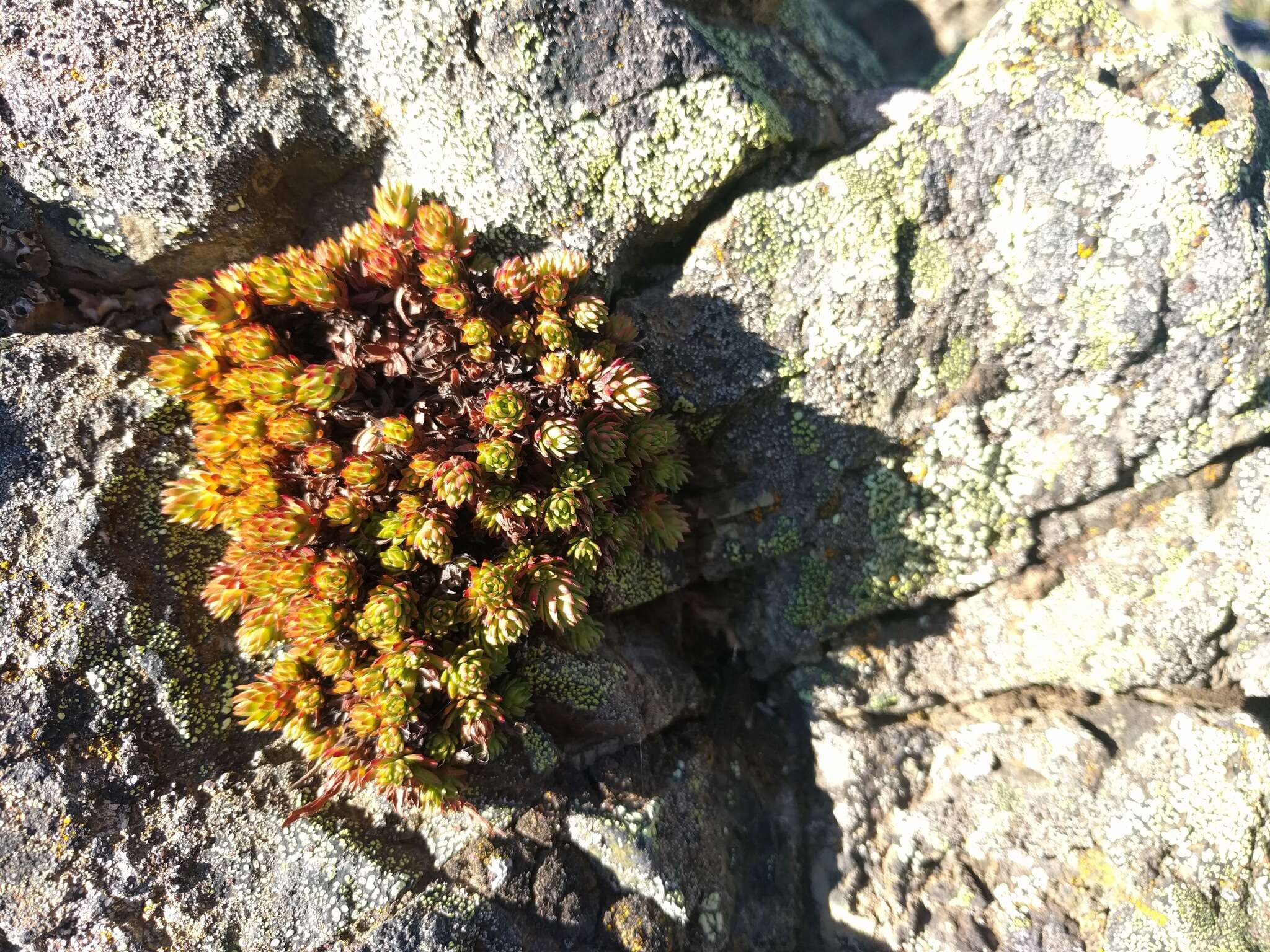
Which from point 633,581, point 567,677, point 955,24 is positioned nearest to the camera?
point 567,677

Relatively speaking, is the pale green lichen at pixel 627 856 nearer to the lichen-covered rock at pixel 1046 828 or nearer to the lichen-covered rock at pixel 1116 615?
the lichen-covered rock at pixel 1046 828

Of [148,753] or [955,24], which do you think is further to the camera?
[955,24]

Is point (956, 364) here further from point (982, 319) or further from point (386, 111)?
point (386, 111)

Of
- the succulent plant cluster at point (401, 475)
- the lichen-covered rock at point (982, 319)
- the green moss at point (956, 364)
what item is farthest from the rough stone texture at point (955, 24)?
the succulent plant cluster at point (401, 475)

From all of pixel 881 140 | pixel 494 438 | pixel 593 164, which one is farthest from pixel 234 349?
pixel 881 140

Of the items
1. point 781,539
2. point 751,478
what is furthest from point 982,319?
point 781,539
